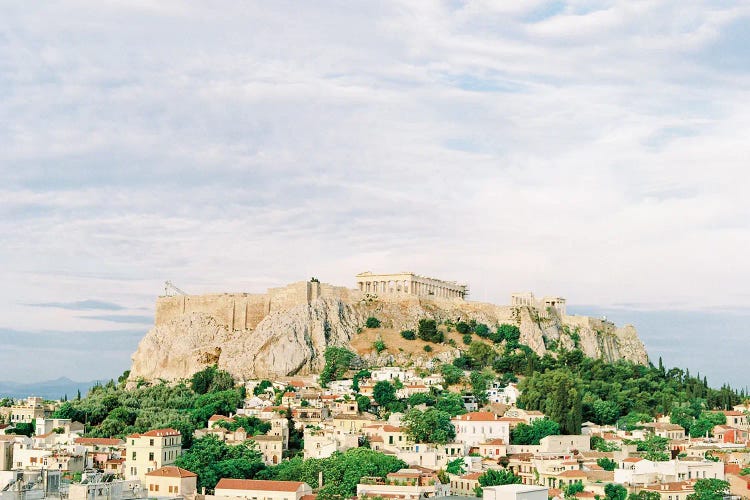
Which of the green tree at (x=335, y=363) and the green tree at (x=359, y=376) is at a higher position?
the green tree at (x=335, y=363)

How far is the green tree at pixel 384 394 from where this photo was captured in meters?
60.2

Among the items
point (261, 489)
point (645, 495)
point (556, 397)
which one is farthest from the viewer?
point (556, 397)

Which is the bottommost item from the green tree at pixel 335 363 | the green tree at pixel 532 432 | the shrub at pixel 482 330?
the green tree at pixel 532 432

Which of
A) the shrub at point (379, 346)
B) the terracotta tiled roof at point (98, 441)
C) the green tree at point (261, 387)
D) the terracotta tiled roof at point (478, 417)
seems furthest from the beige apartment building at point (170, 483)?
the shrub at point (379, 346)

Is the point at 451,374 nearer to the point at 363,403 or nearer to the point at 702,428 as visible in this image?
the point at 363,403

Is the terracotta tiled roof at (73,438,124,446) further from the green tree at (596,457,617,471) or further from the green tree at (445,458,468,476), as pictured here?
the green tree at (596,457,617,471)

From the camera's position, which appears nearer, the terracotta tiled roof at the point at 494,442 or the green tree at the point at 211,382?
the terracotta tiled roof at the point at 494,442

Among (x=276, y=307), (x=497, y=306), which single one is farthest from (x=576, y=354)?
(x=276, y=307)

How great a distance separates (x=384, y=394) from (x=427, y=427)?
29.4 ft

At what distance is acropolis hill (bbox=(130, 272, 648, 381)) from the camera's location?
69938 mm

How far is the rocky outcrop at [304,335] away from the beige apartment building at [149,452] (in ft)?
63.7

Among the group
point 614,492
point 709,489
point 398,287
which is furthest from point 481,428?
point 398,287

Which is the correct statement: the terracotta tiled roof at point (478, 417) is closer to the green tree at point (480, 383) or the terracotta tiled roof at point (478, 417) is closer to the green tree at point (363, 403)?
the green tree at point (363, 403)

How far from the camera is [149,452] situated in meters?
47.9
